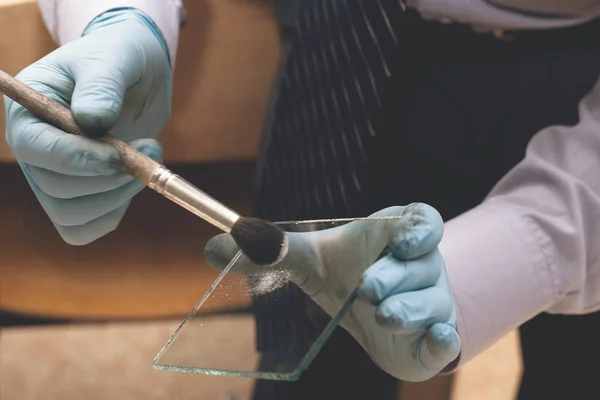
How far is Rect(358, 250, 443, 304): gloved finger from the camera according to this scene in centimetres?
37

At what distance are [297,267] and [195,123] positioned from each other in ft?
1.26

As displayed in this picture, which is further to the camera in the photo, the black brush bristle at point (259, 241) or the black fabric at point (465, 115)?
the black fabric at point (465, 115)

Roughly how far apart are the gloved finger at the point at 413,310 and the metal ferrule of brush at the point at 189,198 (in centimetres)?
11

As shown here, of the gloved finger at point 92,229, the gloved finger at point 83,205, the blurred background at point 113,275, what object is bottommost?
the blurred background at point 113,275

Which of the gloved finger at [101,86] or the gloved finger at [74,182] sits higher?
the gloved finger at [101,86]

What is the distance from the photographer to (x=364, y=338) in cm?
42

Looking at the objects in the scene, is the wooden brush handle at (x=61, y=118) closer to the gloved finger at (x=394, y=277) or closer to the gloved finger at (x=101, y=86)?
the gloved finger at (x=101, y=86)

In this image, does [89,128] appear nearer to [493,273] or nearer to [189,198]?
[189,198]

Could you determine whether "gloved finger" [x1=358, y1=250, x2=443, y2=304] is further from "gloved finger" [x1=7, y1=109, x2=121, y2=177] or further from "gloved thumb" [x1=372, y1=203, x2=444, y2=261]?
"gloved finger" [x1=7, y1=109, x2=121, y2=177]

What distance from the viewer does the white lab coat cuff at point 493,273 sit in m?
0.49

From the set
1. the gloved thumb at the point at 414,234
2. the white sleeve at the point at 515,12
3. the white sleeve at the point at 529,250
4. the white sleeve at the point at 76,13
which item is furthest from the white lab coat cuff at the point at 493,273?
the white sleeve at the point at 76,13

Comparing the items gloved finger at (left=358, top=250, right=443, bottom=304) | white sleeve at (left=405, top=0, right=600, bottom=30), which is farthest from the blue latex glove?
white sleeve at (left=405, top=0, right=600, bottom=30)

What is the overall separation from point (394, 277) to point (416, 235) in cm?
3

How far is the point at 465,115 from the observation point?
2.13 feet
